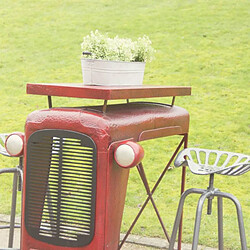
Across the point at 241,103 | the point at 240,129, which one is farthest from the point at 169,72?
the point at 240,129

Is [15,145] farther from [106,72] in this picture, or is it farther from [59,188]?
[106,72]

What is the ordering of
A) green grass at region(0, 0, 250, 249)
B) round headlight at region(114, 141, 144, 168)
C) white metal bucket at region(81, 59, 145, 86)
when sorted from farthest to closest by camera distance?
1. green grass at region(0, 0, 250, 249)
2. white metal bucket at region(81, 59, 145, 86)
3. round headlight at region(114, 141, 144, 168)

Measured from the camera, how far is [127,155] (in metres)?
2.90

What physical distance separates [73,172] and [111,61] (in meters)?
0.74

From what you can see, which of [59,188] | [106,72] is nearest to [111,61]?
[106,72]

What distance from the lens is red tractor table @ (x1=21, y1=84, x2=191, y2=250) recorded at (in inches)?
115

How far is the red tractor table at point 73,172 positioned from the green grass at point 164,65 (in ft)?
6.38

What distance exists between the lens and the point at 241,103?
8.94m

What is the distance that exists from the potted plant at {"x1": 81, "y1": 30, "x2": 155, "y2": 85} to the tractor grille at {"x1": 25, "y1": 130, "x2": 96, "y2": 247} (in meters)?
0.50

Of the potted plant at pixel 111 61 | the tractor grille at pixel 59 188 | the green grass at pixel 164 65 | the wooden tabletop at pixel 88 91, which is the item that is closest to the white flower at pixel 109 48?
the potted plant at pixel 111 61

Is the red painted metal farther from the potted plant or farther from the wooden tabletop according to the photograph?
the potted plant

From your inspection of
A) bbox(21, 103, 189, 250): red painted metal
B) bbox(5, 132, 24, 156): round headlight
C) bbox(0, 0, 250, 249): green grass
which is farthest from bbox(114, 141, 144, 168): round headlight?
bbox(0, 0, 250, 249): green grass

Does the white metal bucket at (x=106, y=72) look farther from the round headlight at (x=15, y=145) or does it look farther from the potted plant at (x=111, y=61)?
the round headlight at (x=15, y=145)

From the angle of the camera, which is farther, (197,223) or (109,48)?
(109,48)
